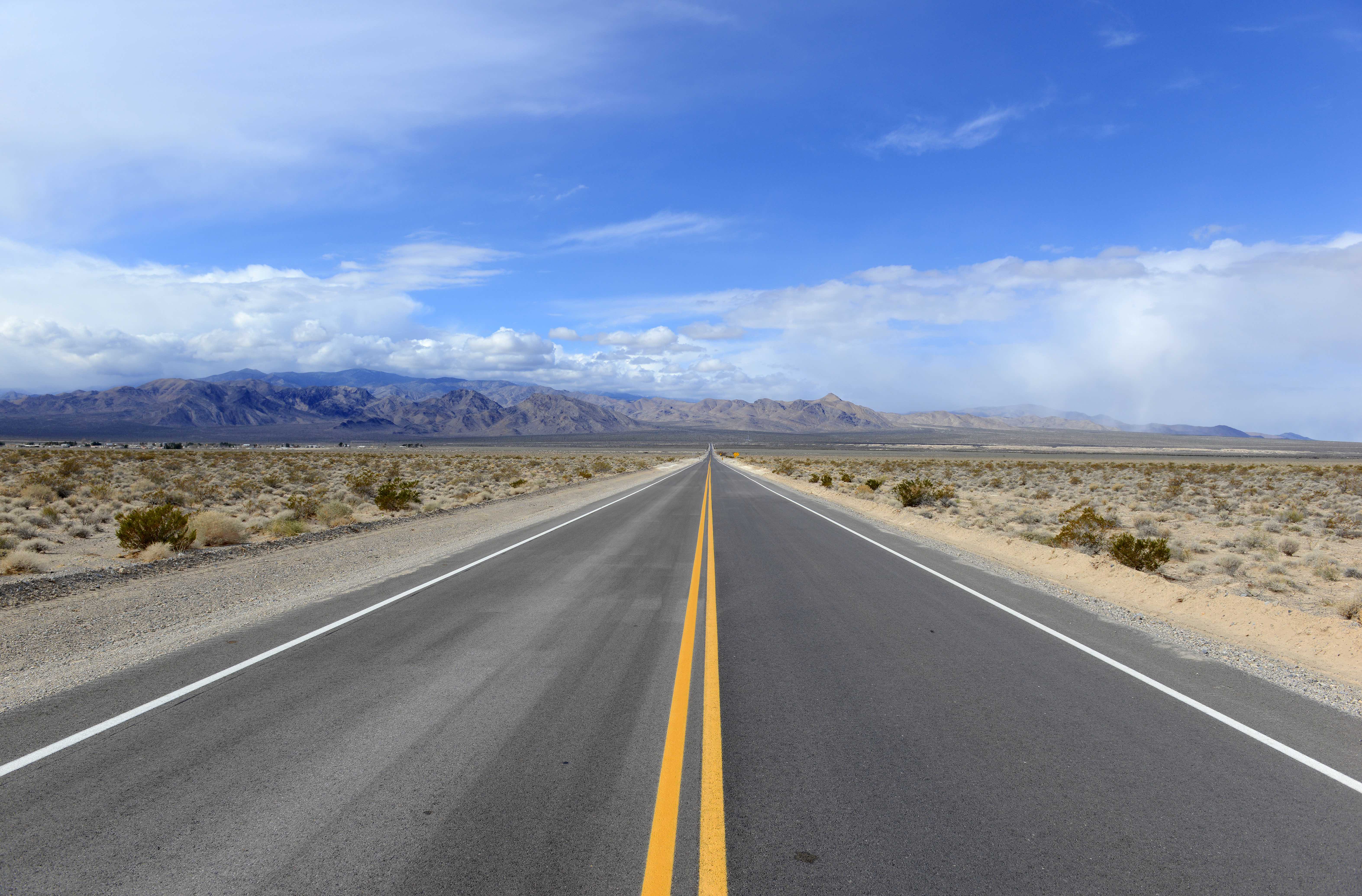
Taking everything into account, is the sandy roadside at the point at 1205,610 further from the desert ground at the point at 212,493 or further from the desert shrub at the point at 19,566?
the desert shrub at the point at 19,566

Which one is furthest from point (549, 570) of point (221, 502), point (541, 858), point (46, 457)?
point (46, 457)

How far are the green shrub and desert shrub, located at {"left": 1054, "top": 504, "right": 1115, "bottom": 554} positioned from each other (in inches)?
41.6

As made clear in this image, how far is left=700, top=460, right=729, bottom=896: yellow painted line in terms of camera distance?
3141 mm

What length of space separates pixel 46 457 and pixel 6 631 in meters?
53.3

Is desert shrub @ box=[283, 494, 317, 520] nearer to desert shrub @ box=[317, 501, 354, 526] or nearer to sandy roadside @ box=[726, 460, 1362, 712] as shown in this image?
desert shrub @ box=[317, 501, 354, 526]

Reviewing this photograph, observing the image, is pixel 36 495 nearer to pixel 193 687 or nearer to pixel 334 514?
pixel 334 514

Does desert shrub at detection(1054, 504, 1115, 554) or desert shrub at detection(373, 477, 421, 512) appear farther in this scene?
desert shrub at detection(373, 477, 421, 512)

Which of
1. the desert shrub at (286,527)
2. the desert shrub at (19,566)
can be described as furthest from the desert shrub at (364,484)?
the desert shrub at (19,566)

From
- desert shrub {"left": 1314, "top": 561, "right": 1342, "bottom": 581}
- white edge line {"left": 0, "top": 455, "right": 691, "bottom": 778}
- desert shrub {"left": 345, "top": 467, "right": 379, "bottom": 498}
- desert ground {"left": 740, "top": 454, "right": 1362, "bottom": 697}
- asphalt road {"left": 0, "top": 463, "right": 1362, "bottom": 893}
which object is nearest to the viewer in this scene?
asphalt road {"left": 0, "top": 463, "right": 1362, "bottom": 893}

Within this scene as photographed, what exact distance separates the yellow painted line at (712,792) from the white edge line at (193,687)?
4072mm

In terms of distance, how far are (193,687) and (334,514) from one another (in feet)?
52.1

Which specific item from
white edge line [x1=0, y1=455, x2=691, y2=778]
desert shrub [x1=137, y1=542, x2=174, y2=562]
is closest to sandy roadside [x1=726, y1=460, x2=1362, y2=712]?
white edge line [x1=0, y1=455, x2=691, y2=778]

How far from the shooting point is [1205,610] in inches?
363

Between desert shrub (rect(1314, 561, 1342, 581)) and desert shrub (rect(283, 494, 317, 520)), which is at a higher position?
desert shrub (rect(1314, 561, 1342, 581))
